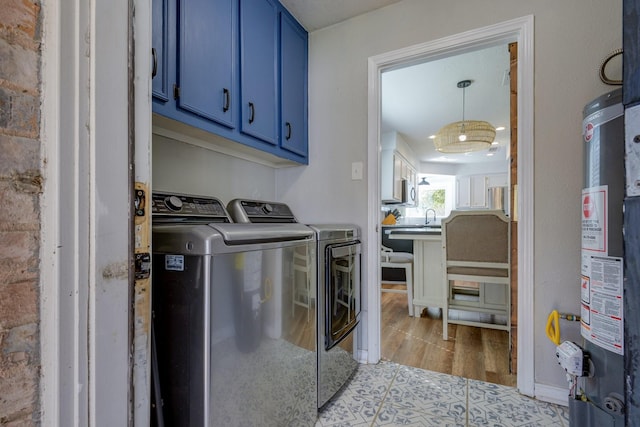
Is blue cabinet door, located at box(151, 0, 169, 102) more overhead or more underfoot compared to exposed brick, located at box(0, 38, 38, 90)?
more overhead

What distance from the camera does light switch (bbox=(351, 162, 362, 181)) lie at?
2054 mm

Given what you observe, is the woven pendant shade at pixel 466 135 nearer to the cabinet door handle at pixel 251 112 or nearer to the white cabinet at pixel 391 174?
the white cabinet at pixel 391 174

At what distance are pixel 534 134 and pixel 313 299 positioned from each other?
1422 mm

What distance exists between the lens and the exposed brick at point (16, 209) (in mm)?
476

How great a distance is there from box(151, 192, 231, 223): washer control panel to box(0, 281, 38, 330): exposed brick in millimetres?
727

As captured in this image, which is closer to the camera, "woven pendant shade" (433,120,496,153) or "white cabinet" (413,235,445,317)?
"white cabinet" (413,235,445,317)

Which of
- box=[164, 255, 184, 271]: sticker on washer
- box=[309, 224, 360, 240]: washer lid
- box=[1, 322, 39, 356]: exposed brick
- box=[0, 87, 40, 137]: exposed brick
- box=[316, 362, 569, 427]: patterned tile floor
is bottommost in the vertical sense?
box=[316, 362, 569, 427]: patterned tile floor

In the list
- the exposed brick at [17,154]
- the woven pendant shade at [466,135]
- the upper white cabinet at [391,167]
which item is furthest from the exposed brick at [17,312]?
the upper white cabinet at [391,167]

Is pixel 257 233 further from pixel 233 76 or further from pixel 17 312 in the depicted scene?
pixel 233 76

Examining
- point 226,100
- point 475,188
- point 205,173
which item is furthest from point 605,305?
point 475,188

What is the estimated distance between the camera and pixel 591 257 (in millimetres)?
1163

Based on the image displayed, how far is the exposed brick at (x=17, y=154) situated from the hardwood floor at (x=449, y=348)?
2113mm

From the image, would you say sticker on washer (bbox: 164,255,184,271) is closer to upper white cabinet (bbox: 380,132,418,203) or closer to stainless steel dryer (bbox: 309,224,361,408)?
stainless steel dryer (bbox: 309,224,361,408)

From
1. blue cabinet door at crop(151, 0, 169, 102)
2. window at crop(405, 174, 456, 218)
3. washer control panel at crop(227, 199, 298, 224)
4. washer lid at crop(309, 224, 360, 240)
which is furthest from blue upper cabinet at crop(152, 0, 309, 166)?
window at crop(405, 174, 456, 218)
